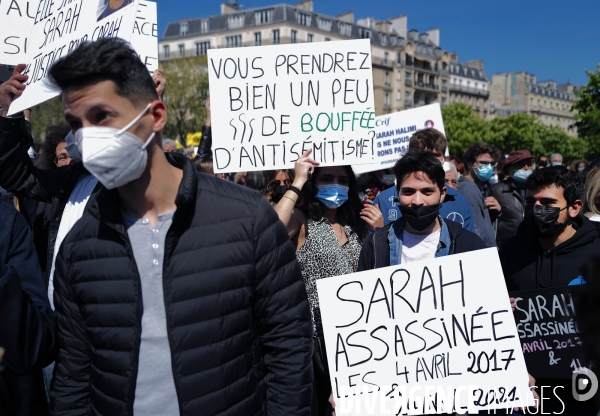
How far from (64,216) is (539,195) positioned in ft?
8.98

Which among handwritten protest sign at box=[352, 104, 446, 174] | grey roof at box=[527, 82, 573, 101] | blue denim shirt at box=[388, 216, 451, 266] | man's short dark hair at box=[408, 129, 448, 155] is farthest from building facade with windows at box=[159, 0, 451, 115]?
blue denim shirt at box=[388, 216, 451, 266]

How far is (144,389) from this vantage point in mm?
1968

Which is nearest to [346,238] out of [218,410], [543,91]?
[218,410]

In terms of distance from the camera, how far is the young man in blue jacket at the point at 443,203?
4.23 meters

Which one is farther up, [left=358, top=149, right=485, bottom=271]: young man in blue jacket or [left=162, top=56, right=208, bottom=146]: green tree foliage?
[left=162, top=56, right=208, bottom=146]: green tree foliage

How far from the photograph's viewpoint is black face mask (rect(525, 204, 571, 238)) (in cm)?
349

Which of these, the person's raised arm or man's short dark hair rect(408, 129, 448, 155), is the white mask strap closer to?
the person's raised arm

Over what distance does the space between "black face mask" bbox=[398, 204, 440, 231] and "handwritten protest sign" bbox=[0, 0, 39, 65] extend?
260cm

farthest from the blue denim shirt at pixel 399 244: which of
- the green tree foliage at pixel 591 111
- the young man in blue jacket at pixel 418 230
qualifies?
the green tree foliage at pixel 591 111

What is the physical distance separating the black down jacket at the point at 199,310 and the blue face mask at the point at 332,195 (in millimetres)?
1600

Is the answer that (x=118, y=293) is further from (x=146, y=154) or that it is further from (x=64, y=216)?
(x=64, y=216)

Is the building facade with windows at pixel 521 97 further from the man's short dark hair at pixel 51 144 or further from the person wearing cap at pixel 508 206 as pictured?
the man's short dark hair at pixel 51 144

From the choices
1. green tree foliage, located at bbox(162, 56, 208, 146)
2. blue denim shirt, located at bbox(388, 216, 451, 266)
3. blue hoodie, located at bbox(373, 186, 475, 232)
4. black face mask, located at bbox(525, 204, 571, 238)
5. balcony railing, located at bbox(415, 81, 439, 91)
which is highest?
balcony railing, located at bbox(415, 81, 439, 91)

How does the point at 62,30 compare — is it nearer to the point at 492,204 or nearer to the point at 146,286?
the point at 146,286
